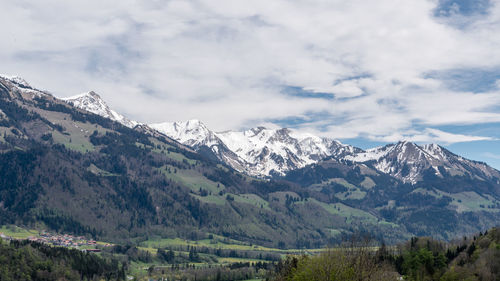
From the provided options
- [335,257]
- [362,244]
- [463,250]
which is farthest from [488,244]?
[335,257]

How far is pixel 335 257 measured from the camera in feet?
357

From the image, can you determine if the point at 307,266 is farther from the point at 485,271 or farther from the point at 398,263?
the point at 398,263

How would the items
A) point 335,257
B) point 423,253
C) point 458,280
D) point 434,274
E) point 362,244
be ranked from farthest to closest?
point 423,253 → point 434,274 → point 458,280 → point 362,244 → point 335,257

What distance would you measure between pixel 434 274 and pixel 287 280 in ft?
233

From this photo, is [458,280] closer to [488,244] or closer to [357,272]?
[488,244]

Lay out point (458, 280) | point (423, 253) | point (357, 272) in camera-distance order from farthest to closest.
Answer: point (423, 253), point (458, 280), point (357, 272)

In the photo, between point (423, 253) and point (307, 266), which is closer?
point (307, 266)

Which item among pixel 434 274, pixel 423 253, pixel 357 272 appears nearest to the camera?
pixel 357 272

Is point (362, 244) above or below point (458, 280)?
above

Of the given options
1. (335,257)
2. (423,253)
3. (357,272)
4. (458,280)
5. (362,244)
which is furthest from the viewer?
(423,253)

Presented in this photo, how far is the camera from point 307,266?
371ft

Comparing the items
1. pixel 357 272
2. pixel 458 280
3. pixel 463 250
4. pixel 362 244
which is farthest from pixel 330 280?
pixel 463 250

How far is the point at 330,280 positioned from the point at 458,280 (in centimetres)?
7167

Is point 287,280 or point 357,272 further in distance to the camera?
point 287,280
